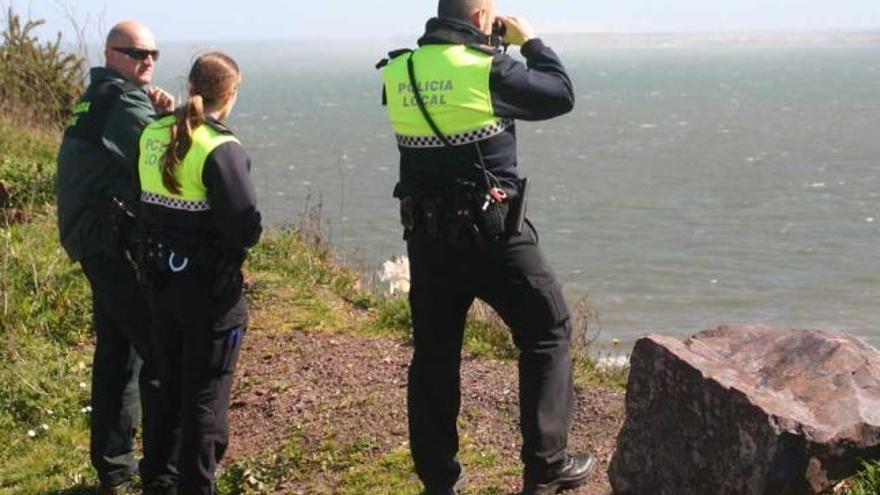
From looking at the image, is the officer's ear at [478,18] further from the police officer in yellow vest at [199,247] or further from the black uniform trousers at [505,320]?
the police officer in yellow vest at [199,247]

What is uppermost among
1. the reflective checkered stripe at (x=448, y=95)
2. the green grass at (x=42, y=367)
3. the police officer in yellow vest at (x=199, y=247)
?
the reflective checkered stripe at (x=448, y=95)

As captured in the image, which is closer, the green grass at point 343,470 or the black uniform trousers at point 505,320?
the black uniform trousers at point 505,320

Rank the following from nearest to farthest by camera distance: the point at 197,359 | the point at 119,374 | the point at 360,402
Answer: the point at 197,359, the point at 119,374, the point at 360,402

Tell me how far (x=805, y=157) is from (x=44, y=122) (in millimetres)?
27605

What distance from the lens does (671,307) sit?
19266mm

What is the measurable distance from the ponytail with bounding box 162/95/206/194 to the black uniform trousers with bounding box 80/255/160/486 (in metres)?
0.85

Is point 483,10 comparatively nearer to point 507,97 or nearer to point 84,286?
point 507,97

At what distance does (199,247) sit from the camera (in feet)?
18.2

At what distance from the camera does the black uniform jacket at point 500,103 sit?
5.29 metres

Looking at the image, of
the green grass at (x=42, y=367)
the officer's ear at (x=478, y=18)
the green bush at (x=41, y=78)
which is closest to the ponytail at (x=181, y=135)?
the officer's ear at (x=478, y=18)

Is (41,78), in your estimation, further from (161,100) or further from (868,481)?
(868,481)

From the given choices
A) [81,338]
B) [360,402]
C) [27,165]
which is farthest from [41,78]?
[360,402]

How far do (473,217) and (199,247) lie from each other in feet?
3.69

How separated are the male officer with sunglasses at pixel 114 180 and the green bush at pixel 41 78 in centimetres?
1058
